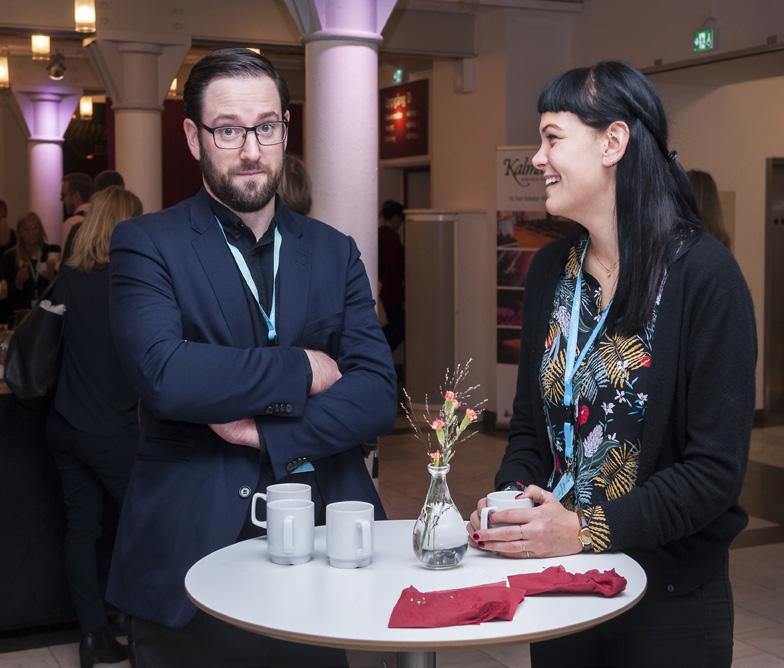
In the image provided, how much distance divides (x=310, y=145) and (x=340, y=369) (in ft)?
10.3

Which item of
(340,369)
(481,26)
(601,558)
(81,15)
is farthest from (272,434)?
(481,26)

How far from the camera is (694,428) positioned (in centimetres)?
204

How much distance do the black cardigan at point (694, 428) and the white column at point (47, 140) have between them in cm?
1480

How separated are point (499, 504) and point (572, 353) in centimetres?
34

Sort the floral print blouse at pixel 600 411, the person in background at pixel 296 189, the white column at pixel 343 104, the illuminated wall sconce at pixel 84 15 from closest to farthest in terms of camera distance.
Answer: the floral print blouse at pixel 600 411
the person in background at pixel 296 189
the white column at pixel 343 104
the illuminated wall sconce at pixel 84 15

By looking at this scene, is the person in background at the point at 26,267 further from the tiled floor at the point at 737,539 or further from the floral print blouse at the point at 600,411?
the floral print blouse at the point at 600,411

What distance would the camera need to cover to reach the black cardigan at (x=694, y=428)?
2.02 metres

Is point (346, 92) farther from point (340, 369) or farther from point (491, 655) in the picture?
point (340, 369)

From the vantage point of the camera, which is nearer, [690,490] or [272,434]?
[690,490]

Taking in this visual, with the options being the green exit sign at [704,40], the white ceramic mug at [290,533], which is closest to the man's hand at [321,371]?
the white ceramic mug at [290,533]

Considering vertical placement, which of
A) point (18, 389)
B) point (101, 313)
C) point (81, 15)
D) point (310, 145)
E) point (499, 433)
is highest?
point (81, 15)

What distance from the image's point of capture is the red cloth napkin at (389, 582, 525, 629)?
68.5 inches

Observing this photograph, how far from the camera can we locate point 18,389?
4.20 meters

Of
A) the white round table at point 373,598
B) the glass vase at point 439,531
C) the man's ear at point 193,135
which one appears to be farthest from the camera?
the man's ear at point 193,135
